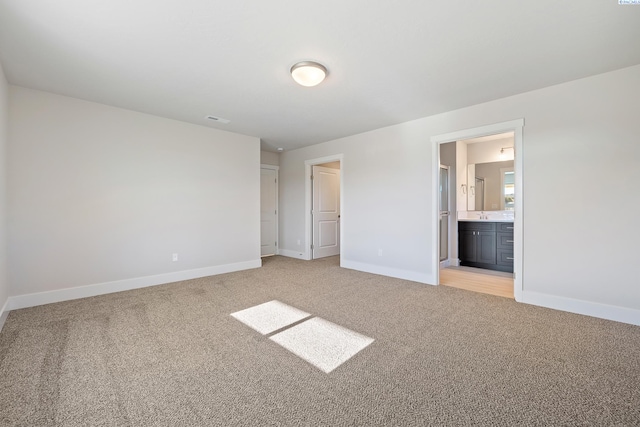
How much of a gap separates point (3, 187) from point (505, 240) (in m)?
6.87

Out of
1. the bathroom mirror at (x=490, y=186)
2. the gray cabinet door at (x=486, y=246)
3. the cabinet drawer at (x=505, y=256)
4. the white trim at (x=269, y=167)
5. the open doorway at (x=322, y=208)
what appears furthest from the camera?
the white trim at (x=269, y=167)

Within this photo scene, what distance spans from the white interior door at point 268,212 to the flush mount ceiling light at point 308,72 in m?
3.81

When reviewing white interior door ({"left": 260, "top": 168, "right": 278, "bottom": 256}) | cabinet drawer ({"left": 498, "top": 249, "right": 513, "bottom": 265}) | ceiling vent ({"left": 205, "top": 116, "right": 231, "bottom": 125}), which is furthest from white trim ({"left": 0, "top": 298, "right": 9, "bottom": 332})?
cabinet drawer ({"left": 498, "top": 249, "right": 513, "bottom": 265})

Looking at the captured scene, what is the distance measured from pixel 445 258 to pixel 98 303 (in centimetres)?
557

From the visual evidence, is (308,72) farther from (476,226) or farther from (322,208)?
(476,226)

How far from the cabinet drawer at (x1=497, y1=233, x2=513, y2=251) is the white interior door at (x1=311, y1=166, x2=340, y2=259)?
3289 millimetres

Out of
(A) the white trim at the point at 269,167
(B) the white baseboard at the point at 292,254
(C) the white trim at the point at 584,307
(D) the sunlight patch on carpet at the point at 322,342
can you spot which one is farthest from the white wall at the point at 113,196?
(C) the white trim at the point at 584,307

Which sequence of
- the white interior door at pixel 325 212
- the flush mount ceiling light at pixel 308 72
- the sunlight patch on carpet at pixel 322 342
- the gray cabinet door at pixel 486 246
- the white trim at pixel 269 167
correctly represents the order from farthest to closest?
the white trim at pixel 269 167 → the white interior door at pixel 325 212 → the gray cabinet door at pixel 486 246 → the flush mount ceiling light at pixel 308 72 → the sunlight patch on carpet at pixel 322 342

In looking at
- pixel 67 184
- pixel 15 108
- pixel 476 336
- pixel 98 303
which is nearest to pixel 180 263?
pixel 98 303

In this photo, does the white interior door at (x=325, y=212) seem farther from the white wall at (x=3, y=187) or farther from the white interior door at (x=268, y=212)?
the white wall at (x=3, y=187)

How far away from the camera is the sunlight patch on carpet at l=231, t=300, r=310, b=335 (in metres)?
2.55

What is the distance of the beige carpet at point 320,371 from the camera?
1.45m

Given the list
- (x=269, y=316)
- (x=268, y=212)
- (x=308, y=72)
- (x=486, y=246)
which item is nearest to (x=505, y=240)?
(x=486, y=246)

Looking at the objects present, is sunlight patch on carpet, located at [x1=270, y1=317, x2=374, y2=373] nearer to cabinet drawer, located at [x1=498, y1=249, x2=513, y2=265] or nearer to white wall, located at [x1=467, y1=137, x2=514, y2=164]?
cabinet drawer, located at [x1=498, y1=249, x2=513, y2=265]
